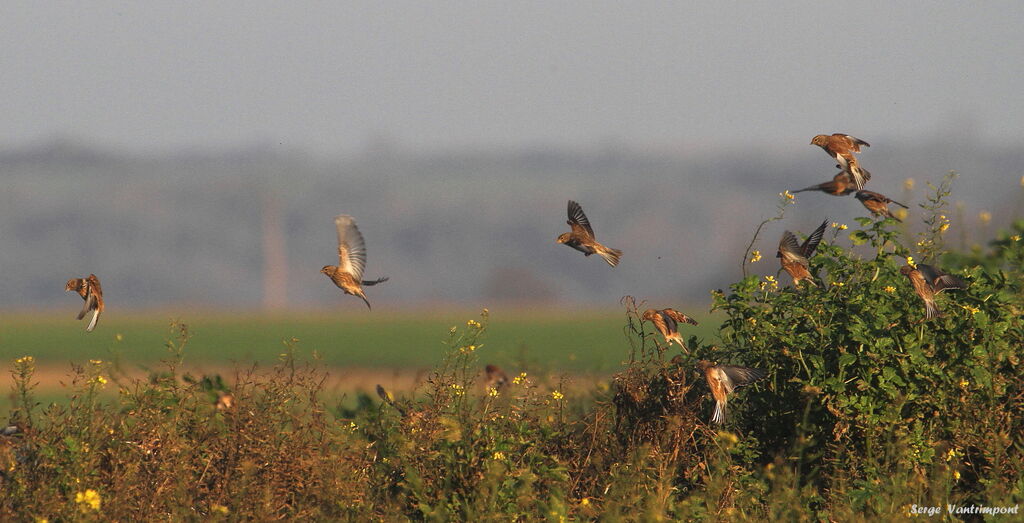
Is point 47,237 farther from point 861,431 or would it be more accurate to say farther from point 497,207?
point 861,431

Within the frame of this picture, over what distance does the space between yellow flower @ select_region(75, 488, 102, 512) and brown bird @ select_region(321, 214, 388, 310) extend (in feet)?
10.4

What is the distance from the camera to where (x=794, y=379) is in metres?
6.93

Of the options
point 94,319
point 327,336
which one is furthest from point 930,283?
point 327,336

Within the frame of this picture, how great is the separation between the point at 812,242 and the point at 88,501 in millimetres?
4855

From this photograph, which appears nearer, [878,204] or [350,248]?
[878,204]

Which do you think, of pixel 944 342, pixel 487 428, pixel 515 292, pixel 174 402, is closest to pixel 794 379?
pixel 944 342

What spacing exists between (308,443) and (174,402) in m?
0.97

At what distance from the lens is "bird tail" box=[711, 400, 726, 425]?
23.0 ft

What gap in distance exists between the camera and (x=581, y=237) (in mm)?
8539

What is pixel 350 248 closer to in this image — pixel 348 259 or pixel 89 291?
pixel 348 259

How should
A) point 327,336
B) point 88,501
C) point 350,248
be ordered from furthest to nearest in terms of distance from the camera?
1. point 327,336
2. point 350,248
3. point 88,501

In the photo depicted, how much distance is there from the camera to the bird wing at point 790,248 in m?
7.52

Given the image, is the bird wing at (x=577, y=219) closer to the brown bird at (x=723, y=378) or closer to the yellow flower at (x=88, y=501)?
the brown bird at (x=723, y=378)

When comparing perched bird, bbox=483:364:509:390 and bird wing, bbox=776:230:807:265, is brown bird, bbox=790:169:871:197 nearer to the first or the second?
bird wing, bbox=776:230:807:265
